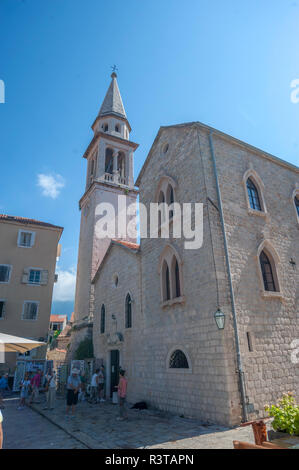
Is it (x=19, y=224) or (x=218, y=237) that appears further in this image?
(x=19, y=224)

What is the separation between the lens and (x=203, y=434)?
22.3 feet

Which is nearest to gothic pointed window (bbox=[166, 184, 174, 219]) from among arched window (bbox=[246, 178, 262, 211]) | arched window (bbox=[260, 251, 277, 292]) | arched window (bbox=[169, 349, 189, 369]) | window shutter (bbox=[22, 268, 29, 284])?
arched window (bbox=[246, 178, 262, 211])

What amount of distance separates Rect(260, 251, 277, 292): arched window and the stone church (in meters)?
0.04

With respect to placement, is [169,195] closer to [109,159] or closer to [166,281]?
[166,281]

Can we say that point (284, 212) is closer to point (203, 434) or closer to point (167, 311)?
point (167, 311)

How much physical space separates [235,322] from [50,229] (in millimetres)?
18546

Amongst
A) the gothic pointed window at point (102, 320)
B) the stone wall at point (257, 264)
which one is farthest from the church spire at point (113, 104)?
the stone wall at point (257, 264)

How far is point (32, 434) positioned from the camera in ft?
25.7

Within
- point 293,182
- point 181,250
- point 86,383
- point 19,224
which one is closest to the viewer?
point 181,250

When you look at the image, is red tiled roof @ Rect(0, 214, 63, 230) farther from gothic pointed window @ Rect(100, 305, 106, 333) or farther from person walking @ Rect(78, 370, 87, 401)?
person walking @ Rect(78, 370, 87, 401)

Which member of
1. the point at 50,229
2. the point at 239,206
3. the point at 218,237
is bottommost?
the point at 218,237

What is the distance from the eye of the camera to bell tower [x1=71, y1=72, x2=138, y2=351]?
2145 cm

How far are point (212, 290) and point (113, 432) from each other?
4729 millimetres
